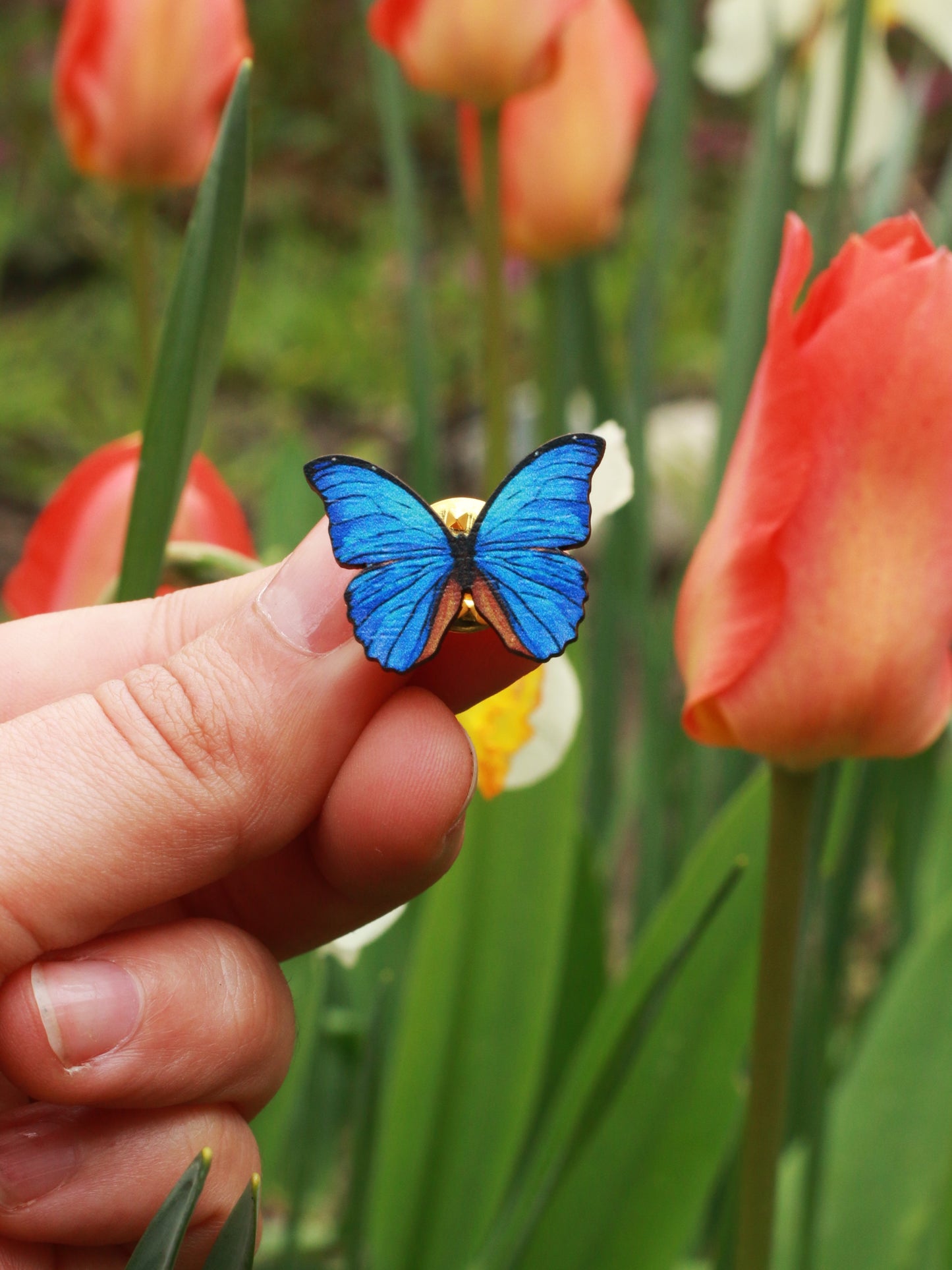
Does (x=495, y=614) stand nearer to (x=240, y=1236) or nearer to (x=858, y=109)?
(x=240, y=1236)

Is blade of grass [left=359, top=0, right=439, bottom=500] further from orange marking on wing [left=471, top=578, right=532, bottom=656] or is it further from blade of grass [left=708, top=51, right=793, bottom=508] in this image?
orange marking on wing [left=471, top=578, right=532, bottom=656]

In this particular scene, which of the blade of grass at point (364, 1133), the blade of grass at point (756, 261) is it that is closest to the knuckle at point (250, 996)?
the blade of grass at point (364, 1133)

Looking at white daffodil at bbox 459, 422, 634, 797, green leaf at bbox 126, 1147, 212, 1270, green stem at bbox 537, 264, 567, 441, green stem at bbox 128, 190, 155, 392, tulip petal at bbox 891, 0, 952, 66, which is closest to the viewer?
green leaf at bbox 126, 1147, 212, 1270

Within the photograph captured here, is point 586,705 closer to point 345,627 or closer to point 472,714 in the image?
point 472,714

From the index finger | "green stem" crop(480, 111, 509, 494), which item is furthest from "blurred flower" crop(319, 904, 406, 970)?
"green stem" crop(480, 111, 509, 494)

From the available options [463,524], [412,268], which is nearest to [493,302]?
[412,268]

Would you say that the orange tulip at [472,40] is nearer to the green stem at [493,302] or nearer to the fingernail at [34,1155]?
the green stem at [493,302]

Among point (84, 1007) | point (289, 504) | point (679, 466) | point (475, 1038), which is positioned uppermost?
point (84, 1007)
